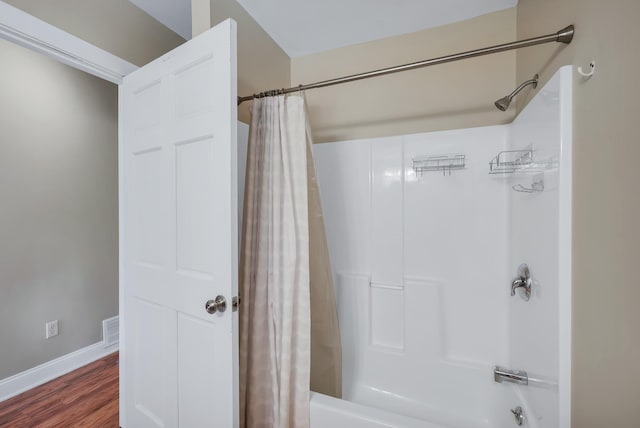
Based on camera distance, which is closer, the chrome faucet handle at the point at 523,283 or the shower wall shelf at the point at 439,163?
the chrome faucet handle at the point at 523,283

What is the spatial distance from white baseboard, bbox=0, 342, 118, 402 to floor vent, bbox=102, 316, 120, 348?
0.11 ft

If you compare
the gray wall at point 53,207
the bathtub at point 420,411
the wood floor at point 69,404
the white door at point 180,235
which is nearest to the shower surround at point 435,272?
the bathtub at point 420,411

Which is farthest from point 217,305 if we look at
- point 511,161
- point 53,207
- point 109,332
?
point 109,332

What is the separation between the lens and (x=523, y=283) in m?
1.32

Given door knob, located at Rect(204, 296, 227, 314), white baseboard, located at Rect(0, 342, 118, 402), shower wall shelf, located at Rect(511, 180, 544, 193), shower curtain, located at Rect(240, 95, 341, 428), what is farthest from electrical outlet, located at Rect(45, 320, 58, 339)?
shower wall shelf, located at Rect(511, 180, 544, 193)

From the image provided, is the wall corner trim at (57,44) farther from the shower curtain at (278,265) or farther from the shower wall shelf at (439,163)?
the shower wall shelf at (439,163)

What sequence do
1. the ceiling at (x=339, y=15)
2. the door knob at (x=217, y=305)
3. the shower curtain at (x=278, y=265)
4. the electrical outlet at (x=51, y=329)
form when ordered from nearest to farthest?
the door knob at (x=217, y=305), the shower curtain at (x=278, y=265), the ceiling at (x=339, y=15), the electrical outlet at (x=51, y=329)

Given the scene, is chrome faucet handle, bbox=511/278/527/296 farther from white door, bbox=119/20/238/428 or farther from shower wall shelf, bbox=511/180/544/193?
white door, bbox=119/20/238/428

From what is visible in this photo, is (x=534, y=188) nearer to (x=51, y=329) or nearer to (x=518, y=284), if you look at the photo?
(x=518, y=284)

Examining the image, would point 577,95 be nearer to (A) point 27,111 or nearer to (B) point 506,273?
(B) point 506,273

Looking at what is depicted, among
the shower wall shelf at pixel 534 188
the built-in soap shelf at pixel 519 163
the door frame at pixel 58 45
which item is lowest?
the shower wall shelf at pixel 534 188

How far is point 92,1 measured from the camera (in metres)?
1.35

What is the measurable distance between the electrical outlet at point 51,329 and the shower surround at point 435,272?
89.9 inches

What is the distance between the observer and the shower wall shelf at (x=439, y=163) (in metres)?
1.65
